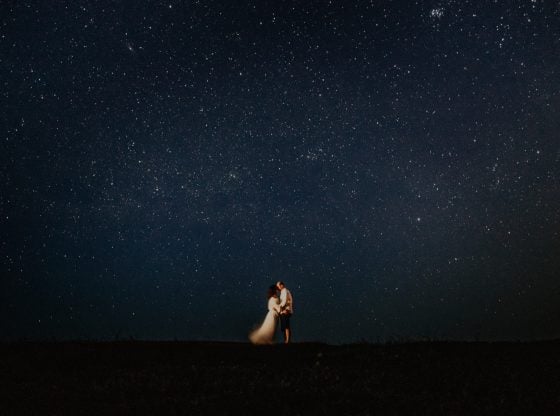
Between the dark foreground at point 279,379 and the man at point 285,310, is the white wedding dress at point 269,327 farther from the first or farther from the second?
the dark foreground at point 279,379

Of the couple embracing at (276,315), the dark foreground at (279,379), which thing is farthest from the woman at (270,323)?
the dark foreground at (279,379)

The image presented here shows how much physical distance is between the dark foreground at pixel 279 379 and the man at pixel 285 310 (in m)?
2.87

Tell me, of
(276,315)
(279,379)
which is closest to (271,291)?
(276,315)

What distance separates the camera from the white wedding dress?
2178 cm

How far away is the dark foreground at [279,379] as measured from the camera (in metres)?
10.3

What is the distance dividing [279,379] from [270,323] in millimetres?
9979

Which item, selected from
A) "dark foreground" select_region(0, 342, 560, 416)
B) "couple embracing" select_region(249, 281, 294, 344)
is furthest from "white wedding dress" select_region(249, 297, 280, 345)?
"dark foreground" select_region(0, 342, 560, 416)

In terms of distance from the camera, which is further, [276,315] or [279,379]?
[276,315]

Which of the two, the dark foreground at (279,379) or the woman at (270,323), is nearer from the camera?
the dark foreground at (279,379)

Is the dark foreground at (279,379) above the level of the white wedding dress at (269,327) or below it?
below

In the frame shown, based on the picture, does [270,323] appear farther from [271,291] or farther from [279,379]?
[279,379]

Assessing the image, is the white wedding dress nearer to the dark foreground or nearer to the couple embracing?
the couple embracing

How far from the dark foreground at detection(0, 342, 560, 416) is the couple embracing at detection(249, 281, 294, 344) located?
2.89 m

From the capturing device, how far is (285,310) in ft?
67.7
